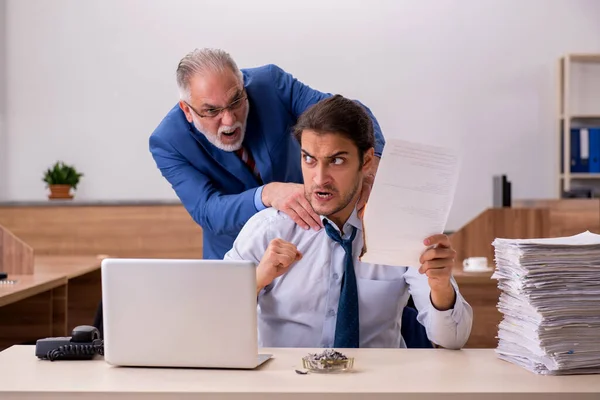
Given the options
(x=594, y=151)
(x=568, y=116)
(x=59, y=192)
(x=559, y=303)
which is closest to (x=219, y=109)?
(x=559, y=303)

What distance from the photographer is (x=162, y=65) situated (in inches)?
243

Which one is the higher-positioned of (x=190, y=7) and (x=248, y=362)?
(x=190, y=7)

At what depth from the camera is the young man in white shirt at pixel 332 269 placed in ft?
6.97

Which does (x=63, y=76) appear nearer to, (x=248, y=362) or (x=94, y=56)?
(x=94, y=56)

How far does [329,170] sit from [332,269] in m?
0.29

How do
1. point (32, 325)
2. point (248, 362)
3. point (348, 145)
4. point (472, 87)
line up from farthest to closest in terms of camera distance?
point (472, 87), point (32, 325), point (348, 145), point (248, 362)

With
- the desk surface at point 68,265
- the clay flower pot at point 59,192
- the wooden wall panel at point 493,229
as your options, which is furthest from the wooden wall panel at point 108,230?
the wooden wall panel at point 493,229

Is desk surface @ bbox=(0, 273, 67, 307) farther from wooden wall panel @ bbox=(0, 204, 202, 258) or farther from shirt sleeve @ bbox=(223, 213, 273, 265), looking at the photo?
wooden wall panel @ bbox=(0, 204, 202, 258)

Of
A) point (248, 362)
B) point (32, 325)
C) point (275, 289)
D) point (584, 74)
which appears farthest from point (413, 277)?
point (584, 74)

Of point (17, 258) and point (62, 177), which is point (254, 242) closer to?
point (17, 258)

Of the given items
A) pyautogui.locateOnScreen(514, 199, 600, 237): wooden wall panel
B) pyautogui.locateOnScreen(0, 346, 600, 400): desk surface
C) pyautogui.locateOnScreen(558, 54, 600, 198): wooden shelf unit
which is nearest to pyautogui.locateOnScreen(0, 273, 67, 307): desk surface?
pyautogui.locateOnScreen(0, 346, 600, 400): desk surface

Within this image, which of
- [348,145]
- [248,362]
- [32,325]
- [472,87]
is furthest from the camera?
[472,87]

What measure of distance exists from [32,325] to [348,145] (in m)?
2.18

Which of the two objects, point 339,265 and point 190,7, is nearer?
point 339,265
